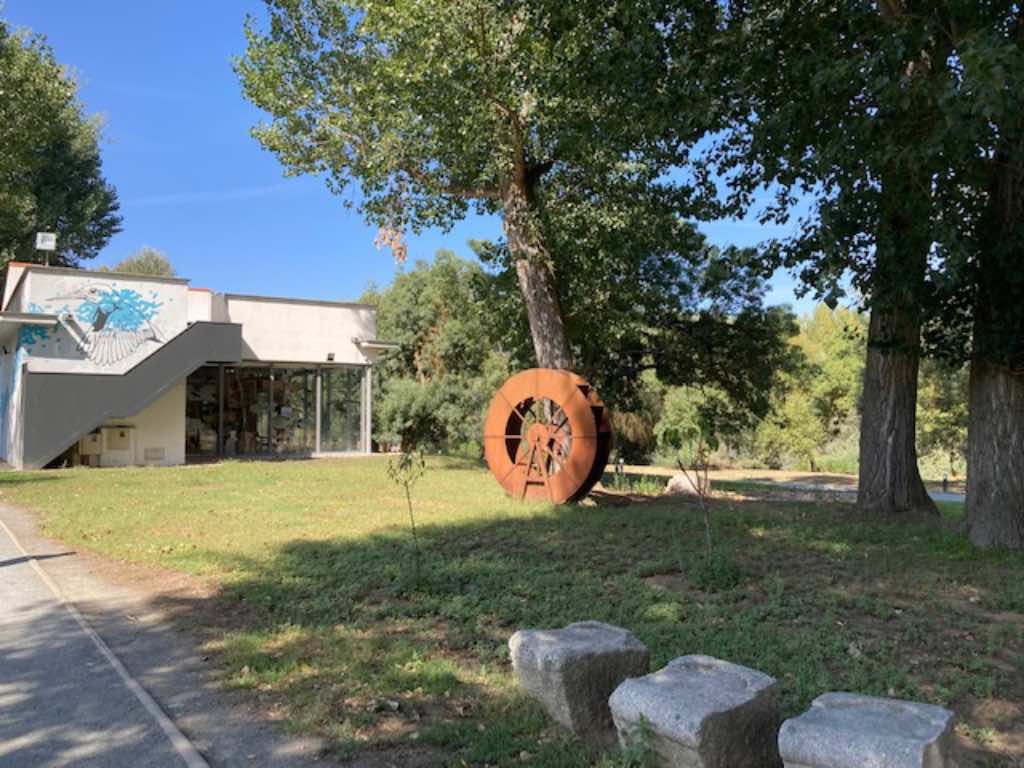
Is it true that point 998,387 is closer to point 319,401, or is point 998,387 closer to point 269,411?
point 319,401

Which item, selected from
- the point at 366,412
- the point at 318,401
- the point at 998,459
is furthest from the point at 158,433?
the point at 998,459

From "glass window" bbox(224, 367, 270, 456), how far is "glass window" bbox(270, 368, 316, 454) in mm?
278

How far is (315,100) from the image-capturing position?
17609 millimetres

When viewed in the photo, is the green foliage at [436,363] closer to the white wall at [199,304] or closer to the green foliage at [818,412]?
the white wall at [199,304]

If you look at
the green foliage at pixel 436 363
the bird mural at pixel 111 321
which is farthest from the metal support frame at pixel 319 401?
the green foliage at pixel 436 363

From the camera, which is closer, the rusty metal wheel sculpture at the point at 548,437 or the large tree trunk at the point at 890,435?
the large tree trunk at the point at 890,435

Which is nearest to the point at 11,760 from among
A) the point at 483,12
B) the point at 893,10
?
the point at 893,10

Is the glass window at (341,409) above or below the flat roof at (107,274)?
below

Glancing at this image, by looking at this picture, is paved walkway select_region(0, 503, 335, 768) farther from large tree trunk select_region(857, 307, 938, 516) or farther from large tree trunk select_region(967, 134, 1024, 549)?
large tree trunk select_region(857, 307, 938, 516)

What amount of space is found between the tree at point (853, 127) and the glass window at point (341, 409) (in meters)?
18.6

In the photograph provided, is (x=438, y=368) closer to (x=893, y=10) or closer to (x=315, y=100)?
(x=315, y=100)

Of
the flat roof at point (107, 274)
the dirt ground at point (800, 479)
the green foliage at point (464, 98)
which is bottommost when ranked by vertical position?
the dirt ground at point (800, 479)

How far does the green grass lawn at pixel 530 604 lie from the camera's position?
4.38 metres

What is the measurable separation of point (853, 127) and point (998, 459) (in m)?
3.70
